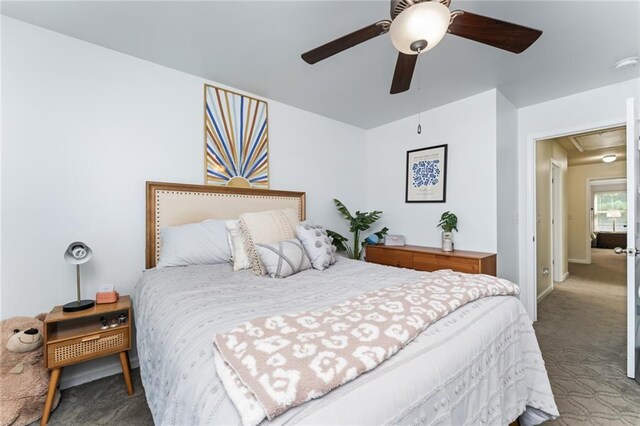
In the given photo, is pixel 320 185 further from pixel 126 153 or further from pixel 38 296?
pixel 38 296

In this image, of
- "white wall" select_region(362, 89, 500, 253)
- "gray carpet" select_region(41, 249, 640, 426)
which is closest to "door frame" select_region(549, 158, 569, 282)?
Answer: "gray carpet" select_region(41, 249, 640, 426)

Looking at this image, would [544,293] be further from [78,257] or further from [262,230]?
[78,257]

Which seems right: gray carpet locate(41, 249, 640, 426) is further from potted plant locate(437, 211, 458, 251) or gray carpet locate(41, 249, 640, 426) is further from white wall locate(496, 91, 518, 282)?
potted plant locate(437, 211, 458, 251)

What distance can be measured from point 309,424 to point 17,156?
2.40 meters

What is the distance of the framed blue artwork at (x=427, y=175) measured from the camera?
316cm

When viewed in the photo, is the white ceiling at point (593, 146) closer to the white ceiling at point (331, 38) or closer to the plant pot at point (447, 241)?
the white ceiling at point (331, 38)

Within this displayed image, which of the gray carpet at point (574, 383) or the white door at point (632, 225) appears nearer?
the gray carpet at point (574, 383)

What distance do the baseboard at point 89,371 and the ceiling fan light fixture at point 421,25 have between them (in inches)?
111

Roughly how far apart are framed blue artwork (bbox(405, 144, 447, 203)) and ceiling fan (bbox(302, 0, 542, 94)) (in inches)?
71.4

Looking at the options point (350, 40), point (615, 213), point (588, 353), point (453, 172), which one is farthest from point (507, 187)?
point (615, 213)

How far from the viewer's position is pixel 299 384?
631 mm

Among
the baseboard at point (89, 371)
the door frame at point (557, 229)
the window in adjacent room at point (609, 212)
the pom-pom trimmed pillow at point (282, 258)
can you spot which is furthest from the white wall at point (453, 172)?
the window in adjacent room at point (609, 212)

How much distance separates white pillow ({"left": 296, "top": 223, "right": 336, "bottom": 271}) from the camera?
2082mm

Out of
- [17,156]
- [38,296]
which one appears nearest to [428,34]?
[17,156]
